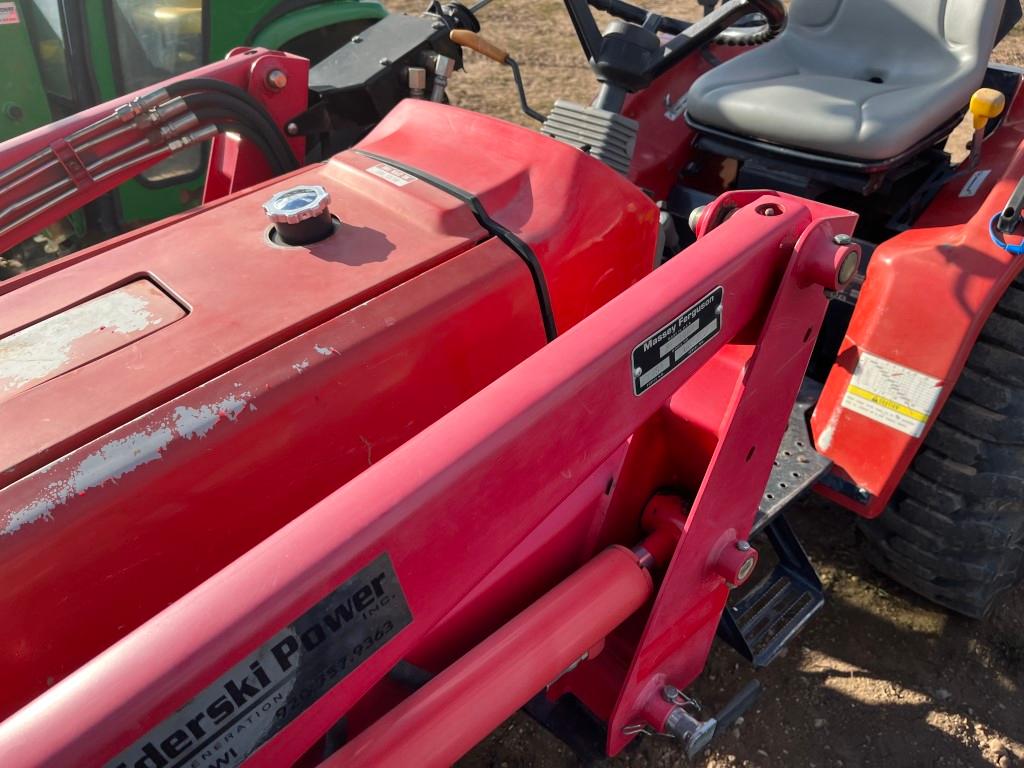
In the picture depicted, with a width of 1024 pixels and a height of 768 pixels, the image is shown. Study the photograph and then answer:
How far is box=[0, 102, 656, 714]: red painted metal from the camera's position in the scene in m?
0.85

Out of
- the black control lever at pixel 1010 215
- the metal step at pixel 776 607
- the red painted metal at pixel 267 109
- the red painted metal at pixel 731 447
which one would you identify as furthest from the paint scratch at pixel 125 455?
the black control lever at pixel 1010 215

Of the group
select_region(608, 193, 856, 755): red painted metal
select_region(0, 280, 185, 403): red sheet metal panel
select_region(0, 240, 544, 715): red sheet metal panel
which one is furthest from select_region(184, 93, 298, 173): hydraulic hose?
select_region(608, 193, 856, 755): red painted metal

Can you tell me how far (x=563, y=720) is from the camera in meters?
1.37

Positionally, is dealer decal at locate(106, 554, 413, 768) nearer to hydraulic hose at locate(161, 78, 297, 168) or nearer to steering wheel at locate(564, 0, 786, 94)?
hydraulic hose at locate(161, 78, 297, 168)

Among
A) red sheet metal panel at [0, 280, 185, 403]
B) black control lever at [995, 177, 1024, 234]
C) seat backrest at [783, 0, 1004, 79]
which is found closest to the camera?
red sheet metal panel at [0, 280, 185, 403]

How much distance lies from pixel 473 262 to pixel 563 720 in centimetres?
79

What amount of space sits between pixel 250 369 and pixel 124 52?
2352 mm

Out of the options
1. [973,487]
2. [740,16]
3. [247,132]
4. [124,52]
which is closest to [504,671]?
[973,487]

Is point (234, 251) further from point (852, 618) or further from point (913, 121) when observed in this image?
point (852, 618)

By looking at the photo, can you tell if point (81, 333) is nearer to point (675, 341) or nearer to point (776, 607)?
point (675, 341)

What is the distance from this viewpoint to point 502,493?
827mm

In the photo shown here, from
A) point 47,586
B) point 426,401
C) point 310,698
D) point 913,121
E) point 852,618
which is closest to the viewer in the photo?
point 310,698

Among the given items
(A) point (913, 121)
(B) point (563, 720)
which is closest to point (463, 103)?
(A) point (913, 121)

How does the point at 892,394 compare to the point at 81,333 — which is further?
the point at 892,394
